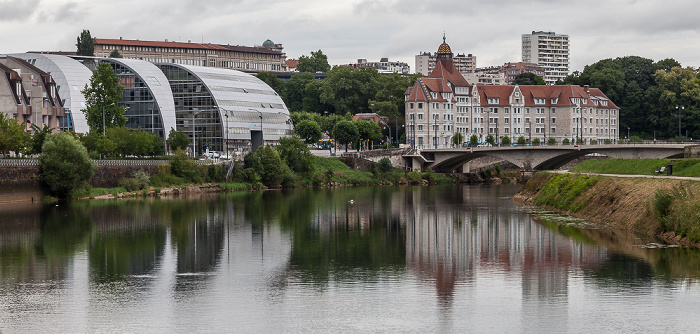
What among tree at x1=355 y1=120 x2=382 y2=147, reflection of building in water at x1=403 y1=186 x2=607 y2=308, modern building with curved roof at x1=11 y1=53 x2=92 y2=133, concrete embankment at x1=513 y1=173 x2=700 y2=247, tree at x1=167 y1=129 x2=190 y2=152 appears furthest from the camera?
tree at x1=355 y1=120 x2=382 y2=147

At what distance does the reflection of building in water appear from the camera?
150 feet

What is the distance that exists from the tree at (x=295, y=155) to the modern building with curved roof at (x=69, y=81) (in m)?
32.8

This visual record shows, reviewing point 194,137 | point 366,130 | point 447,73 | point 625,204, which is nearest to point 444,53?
point 447,73

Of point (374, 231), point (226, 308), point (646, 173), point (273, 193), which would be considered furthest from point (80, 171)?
point (226, 308)

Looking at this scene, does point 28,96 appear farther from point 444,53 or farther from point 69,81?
point 444,53

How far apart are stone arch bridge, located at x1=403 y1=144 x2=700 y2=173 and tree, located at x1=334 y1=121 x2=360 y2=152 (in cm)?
1454

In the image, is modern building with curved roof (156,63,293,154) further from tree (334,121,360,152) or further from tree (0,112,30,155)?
tree (0,112,30,155)

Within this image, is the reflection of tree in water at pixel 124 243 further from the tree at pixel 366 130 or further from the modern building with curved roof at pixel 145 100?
the tree at pixel 366 130

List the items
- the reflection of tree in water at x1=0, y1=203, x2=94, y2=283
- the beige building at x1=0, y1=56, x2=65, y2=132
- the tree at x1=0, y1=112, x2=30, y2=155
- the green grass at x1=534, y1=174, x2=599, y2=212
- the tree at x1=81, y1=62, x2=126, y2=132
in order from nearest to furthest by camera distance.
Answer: the reflection of tree in water at x1=0, y1=203, x2=94, y2=283, the green grass at x1=534, y1=174, x2=599, y2=212, the tree at x1=0, y1=112, x2=30, y2=155, the beige building at x1=0, y1=56, x2=65, y2=132, the tree at x1=81, y1=62, x2=126, y2=132

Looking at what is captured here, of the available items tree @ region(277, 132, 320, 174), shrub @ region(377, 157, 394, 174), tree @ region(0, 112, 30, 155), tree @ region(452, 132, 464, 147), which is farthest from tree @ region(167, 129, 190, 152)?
tree @ region(452, 132, 464, 147)

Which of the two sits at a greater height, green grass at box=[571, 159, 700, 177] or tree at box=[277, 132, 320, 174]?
tree at box=[277, 132, 320, 174]

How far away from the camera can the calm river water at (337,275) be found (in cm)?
3625

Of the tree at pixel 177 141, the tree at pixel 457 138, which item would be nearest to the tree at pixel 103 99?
the tree at pixel 177 141

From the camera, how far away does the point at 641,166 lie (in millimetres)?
84625
